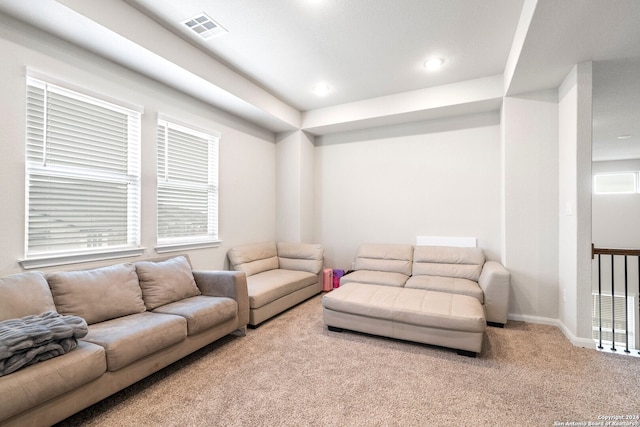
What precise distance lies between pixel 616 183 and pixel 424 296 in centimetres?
730

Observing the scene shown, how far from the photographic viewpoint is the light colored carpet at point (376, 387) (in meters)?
1.73

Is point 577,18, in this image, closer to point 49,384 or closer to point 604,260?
point 49,384

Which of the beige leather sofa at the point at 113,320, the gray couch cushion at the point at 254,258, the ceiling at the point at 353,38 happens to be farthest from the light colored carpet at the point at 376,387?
the ceiling at the point at 353,38

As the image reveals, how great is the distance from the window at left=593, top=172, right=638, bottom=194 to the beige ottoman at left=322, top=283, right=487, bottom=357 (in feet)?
22.2

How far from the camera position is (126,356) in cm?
183

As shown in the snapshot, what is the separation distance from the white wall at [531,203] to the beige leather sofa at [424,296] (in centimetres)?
35

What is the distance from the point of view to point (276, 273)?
13.2 ft

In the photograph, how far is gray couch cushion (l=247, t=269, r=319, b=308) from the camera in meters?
3.13

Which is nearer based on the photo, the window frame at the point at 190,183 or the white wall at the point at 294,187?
the window frame at the point at 190,183

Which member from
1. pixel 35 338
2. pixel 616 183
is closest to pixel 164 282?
pixel 35 338

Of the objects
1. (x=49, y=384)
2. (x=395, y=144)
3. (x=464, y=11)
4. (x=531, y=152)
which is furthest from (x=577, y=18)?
(x=49, y=384)

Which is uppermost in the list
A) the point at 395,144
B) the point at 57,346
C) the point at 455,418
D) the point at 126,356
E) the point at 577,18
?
the point at 577,18

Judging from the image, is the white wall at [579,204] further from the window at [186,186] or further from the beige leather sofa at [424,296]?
the window at [186,186]

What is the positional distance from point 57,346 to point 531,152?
14.6 feet
